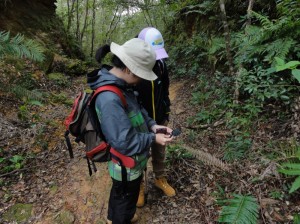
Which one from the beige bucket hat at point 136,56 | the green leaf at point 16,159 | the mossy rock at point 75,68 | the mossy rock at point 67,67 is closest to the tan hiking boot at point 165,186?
the beige bucket hat at point 136,56

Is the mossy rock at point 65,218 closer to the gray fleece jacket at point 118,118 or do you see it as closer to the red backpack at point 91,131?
the red backpack at point 91,131

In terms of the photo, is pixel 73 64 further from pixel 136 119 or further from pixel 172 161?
pixel 136 119

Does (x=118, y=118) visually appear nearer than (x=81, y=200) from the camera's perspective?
Yes

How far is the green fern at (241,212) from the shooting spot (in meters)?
2.32

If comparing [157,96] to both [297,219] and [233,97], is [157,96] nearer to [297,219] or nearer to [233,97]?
[297,219]

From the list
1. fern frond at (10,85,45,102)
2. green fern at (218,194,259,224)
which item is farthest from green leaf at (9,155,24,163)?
green fern at (218,194,259,224)

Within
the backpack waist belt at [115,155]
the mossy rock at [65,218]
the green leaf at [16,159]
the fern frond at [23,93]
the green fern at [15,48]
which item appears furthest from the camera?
the fern frond at [23,93]

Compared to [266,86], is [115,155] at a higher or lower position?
higher

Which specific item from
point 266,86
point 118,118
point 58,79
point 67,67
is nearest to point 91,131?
point 118,118

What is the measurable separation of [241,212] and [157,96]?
4.87 ft

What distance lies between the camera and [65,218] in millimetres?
3189

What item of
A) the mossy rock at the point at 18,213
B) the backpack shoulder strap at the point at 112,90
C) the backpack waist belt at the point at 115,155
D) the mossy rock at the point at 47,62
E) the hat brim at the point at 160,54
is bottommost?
the mossy rock at the point at 18,213

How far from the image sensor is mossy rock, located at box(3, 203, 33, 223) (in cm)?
315

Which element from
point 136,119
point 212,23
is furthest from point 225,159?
point 212,23
